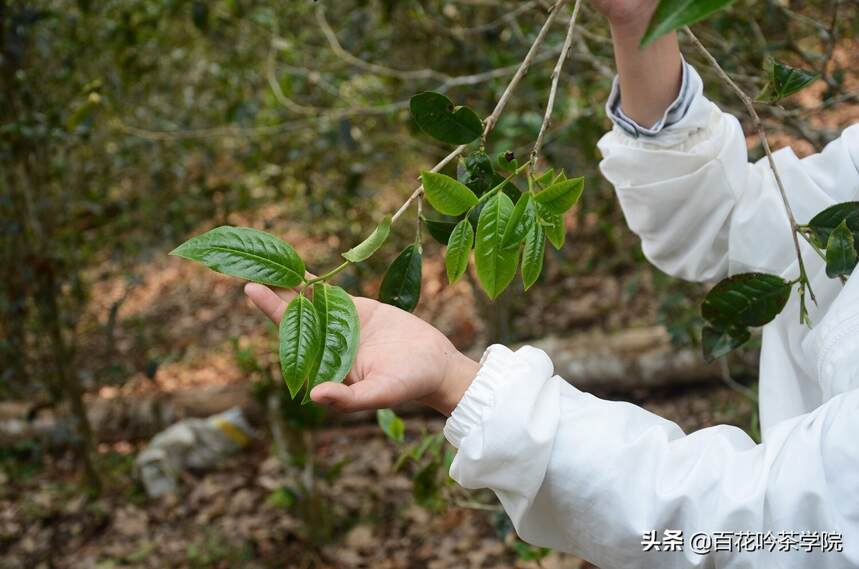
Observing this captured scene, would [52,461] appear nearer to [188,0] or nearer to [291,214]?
[291,214]

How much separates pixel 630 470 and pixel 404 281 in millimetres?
368

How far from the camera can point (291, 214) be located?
4.14 m

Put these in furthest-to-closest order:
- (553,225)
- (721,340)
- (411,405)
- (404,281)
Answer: (411,405), (721,340), (404,281), (553,225)

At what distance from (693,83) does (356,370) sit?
2.23 feet

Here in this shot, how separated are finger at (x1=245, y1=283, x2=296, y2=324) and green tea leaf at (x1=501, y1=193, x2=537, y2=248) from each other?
279mm

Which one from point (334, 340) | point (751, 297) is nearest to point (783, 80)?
point (751, 297)

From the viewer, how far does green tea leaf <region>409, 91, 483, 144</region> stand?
966 mm

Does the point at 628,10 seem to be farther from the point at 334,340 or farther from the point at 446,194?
the point at 334,340

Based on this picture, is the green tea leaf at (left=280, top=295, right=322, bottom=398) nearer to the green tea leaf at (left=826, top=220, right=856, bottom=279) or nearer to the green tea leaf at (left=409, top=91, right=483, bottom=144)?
the green tea leaf at (left=409, top=91, right=483, bottom=144)

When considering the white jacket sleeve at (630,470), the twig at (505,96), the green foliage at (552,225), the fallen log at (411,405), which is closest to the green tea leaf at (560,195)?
the green foliage at (552,225)

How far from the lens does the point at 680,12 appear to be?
0.54 metres

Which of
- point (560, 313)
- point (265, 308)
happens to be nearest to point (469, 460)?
point (265, 308)

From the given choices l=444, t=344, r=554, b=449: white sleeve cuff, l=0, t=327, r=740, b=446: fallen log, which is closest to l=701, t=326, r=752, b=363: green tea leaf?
l=444, t=344, r=554, b=449: white sleeve cuff

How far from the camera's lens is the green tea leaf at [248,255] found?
31.8 inches
